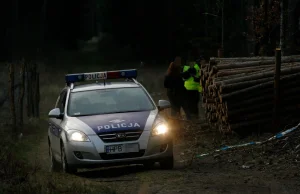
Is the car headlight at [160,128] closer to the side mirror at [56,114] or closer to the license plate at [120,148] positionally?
the license plate at [120,148]

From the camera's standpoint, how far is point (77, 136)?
12.9 metres

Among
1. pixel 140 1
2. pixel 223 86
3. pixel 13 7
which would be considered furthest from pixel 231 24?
Result: pixel 223 86

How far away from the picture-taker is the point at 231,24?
49469 millimetres

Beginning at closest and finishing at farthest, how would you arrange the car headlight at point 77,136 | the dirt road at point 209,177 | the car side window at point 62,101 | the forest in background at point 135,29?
the dirt road at point 209,177
the car headlight at point 77,136
the car side window at point 62,101
the forest in background at point 135,29

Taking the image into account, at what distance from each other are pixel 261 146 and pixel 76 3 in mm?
64871

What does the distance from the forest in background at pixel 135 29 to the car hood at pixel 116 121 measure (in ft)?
49.4

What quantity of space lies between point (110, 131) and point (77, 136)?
55 cm

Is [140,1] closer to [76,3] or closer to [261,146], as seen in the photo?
[76,3]

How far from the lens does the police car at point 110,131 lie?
1277 centimetres

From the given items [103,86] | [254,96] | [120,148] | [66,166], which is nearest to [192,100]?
[254,96]

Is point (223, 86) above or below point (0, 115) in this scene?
above

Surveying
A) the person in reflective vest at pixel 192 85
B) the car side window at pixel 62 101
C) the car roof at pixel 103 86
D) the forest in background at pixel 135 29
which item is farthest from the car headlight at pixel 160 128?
the forest in background at pixel 135 29

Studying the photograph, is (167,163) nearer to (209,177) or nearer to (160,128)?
(160,128)

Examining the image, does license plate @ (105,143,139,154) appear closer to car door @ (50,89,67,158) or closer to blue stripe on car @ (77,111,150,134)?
blue stripe on car @ (77,111,150,134)
